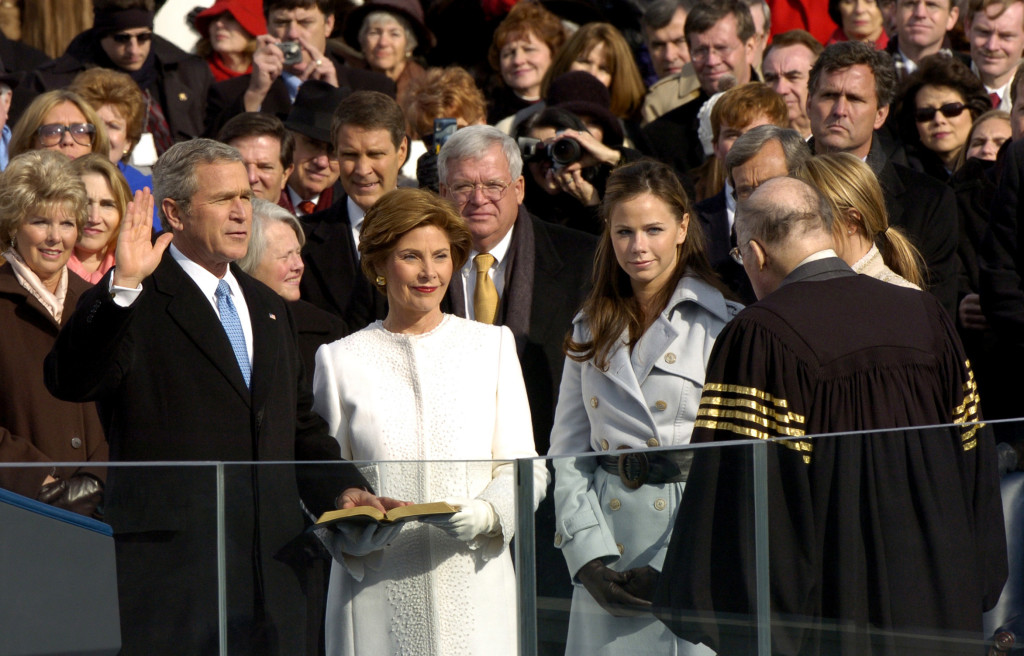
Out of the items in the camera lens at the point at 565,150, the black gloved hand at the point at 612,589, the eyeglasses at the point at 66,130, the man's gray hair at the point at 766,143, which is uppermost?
the eyeglasses at the point at 66,130

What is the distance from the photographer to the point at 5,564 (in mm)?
3246

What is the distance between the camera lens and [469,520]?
333 centimetres

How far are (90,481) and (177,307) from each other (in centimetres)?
91

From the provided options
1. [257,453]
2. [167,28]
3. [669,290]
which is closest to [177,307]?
A: [257,453]

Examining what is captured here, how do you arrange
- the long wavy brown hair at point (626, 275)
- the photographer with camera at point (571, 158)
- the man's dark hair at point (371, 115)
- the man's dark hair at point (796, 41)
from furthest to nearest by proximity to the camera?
1. the man's dark hair at point (796, 41)
2. the photographer with camera at point (571, 158)
3. the man's dark hair at point (371, 115)
4. the long wavy brown hair at point (626, 275)

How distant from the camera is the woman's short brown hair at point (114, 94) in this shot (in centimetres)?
684

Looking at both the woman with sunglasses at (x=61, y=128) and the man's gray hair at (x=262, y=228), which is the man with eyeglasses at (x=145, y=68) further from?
the man's gray hair at (x=262, y=228)

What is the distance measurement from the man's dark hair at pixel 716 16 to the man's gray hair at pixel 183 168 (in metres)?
3.47

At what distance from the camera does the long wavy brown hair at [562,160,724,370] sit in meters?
4.52

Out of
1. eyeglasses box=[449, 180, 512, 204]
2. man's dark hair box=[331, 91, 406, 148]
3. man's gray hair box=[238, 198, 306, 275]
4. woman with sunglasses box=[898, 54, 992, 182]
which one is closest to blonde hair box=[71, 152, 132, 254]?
man's gray hair box=[238, 198, 306, 275]

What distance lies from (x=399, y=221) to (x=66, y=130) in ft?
8.49

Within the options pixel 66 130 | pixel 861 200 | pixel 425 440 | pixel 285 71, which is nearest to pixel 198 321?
pixel 425 440

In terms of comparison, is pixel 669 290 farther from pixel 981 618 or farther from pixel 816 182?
pixel 981 618

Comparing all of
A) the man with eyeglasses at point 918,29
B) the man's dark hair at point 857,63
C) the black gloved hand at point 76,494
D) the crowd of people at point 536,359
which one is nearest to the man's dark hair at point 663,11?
the man with eyeglasses at point 918,29
